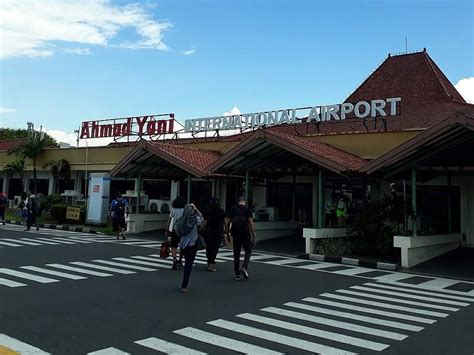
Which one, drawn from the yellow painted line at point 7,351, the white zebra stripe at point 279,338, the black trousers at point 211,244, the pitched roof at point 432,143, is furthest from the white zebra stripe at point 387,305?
the pitched roof at point 432,143

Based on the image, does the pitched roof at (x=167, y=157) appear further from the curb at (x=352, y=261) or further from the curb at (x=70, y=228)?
the curb at (x=352, y=261)

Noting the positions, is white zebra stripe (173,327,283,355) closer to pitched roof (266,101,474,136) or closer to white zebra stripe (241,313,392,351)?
white zebra stripe (241,313,392,351)

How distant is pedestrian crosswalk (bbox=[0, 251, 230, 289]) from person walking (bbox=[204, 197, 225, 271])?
1088mm

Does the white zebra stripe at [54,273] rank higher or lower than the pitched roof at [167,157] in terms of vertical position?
lower

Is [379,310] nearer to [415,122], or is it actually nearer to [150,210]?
[150,210]

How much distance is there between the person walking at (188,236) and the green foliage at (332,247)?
7.10 m

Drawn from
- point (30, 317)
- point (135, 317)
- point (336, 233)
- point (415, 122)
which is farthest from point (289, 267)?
point (415, 122)

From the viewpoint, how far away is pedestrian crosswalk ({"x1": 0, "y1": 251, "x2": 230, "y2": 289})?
874 centimetres

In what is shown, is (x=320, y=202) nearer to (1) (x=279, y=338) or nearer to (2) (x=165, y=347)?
(1) (x=279, y=338)

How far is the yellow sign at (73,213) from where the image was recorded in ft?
77.2

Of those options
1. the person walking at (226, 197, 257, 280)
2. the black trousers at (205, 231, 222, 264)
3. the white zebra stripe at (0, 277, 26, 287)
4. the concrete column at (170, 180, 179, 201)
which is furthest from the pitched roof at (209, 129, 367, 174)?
the white zebra stripe at (0, 277, 26, 287)

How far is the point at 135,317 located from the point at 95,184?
17.5 meters

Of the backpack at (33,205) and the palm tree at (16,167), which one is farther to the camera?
the palm tree at (16,167)

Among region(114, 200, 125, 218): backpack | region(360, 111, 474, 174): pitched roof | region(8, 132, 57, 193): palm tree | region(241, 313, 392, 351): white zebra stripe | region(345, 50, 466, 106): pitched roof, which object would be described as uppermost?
region(345, 50, 466, 106): pitched roof
